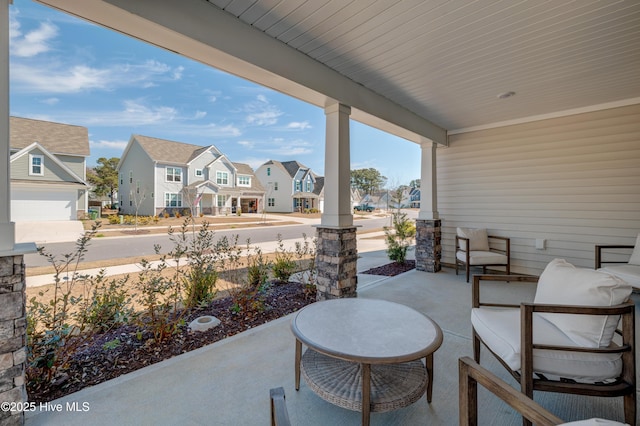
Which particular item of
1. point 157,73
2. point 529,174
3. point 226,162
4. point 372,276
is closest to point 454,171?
point 529,174

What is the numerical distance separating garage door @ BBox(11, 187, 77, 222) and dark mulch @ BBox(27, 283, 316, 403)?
12.7 meters

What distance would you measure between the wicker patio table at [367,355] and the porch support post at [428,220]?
3.68 meters

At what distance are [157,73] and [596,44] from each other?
8.47 meters

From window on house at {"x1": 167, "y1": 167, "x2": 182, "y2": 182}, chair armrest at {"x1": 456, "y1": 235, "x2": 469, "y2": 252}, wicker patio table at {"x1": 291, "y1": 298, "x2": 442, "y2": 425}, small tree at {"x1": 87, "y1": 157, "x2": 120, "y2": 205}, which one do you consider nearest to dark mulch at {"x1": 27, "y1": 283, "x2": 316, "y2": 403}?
wicker patio table at {"x1": 291, "y1": 298, "x2": 442, "y2": 425}

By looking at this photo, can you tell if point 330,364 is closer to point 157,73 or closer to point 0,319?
point 0,319

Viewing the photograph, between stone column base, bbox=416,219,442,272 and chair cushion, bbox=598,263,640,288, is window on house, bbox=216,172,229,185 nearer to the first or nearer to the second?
stone column base, bbox=416,219,442,272

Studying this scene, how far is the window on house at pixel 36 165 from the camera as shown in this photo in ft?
38.3

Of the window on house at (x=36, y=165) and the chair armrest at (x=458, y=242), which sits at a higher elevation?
the window on house at (x=36, y=165)

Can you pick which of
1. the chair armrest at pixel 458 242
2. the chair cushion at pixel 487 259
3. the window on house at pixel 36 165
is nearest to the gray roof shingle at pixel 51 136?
the window on house at pixel 36 165

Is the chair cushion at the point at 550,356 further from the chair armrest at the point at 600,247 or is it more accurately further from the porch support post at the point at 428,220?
the porch support post at the point at 428,220

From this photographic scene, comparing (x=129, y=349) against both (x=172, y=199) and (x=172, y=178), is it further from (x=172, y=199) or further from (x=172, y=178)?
(x=172, y=178)

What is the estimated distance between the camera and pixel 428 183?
18.9 feet

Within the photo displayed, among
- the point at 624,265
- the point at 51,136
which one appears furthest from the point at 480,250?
the point at 51,136

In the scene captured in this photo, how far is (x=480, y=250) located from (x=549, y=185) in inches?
64.9
